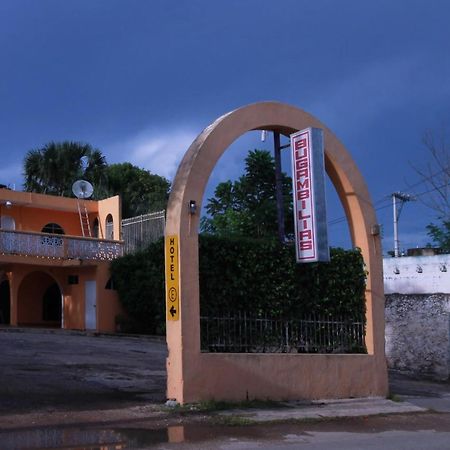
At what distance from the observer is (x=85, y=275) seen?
2753 cm

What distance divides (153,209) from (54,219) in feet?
19.4

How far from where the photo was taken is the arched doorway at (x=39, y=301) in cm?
2981

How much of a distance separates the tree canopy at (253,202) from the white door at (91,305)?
4956mm

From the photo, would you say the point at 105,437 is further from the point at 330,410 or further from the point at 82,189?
the point at 82,189

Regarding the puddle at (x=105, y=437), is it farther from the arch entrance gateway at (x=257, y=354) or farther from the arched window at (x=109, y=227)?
the arched window at (x=109, y=227)

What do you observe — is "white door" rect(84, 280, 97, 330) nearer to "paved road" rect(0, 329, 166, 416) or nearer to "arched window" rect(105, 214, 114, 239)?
"arched window" rect(105, 214, 114, 239)

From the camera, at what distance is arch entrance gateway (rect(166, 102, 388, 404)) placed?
11.4 m

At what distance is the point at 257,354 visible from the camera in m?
12.3

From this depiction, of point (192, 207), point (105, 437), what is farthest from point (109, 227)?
point (105, 437)

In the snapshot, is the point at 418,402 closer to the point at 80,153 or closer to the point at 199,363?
the point at 199,363

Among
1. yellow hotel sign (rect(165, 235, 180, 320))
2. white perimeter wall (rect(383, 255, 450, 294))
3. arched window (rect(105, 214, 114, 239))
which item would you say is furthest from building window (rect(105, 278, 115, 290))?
yellow hotel sign (rect(165, 235, 180, 320))

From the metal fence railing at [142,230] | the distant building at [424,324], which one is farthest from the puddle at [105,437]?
the metal fence railing at [142,230]

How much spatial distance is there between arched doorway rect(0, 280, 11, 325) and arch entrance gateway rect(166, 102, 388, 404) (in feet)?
60.7

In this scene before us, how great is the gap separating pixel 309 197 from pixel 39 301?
20601 mm
